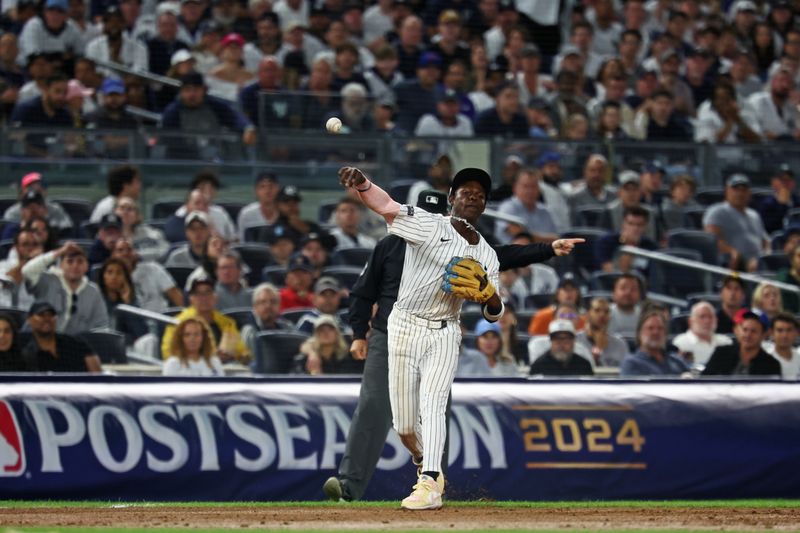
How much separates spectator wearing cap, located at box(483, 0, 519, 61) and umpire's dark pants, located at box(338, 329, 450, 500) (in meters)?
9.22

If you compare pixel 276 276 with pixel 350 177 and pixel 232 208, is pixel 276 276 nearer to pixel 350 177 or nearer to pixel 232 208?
pixel 232 208

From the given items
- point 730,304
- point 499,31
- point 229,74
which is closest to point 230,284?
point 229,74

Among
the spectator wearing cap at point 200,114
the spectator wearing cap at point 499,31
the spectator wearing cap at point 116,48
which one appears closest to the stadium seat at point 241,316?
the spectator wearing cap at point 200,114

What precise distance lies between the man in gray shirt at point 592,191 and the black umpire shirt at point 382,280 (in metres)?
6.41

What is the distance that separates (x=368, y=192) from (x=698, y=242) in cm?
742

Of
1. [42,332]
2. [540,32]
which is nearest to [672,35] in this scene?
[540,32]

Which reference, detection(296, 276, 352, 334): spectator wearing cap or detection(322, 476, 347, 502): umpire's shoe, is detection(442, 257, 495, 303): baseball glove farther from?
detection(296, 276, 352, 334): spectator wearing cap

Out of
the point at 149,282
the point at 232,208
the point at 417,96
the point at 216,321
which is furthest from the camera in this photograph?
the point at 417,96

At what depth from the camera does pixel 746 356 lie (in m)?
10.5

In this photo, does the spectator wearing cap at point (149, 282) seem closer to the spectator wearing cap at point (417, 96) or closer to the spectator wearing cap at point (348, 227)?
the spectator wearing cap at point (348, 227)

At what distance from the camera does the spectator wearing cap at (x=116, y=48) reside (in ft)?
47.5

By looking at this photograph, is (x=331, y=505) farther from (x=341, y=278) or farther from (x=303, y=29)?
(x=303, y=29)

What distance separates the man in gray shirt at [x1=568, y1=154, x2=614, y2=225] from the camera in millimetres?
13898

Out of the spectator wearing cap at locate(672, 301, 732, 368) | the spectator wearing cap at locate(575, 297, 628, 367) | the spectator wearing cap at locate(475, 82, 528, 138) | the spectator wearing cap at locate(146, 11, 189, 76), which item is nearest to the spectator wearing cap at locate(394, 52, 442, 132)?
the spectator wearing cap at locate(475, 82, 528, 138)
